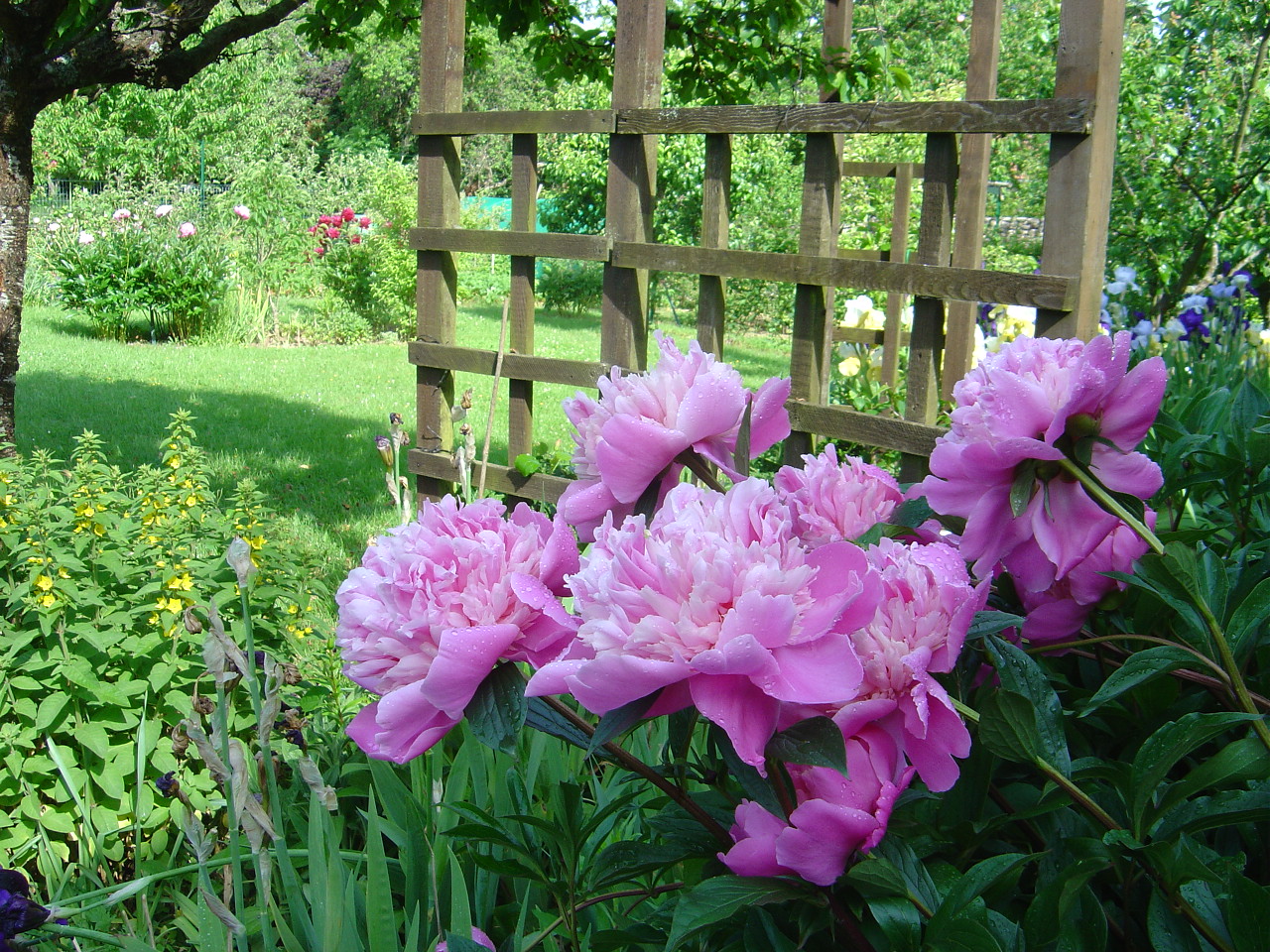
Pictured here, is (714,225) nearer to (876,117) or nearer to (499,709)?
(876,117)

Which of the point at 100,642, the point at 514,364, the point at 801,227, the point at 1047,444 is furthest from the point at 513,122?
the point at 1047,444

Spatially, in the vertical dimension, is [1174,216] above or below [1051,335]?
above

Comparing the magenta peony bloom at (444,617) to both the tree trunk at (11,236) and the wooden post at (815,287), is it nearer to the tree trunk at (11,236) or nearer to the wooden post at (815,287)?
the wooden post at (815,287)

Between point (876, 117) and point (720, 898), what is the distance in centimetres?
225

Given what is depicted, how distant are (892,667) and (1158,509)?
532 mm

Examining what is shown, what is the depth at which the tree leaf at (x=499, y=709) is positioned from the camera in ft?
1.41

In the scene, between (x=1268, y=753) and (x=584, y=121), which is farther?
(x=584, y=121)

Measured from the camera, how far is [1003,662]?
1.57 feet

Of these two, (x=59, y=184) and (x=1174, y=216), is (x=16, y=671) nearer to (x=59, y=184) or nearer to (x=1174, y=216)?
(x=1174, y=216)

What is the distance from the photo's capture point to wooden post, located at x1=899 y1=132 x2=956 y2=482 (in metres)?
2.32

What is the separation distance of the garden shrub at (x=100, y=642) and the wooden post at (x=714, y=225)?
48.9 inches

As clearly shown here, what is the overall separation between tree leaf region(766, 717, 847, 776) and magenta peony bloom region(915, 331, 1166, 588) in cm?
18

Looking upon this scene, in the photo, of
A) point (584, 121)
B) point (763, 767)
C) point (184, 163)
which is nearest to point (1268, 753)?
point (763, 767)

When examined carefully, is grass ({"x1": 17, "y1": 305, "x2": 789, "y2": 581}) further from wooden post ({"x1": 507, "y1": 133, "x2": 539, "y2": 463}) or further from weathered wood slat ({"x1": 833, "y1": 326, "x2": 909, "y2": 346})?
weathered wood slat ({"x1": 833, "y1": 326, "x2": 909, "y2": 346})
